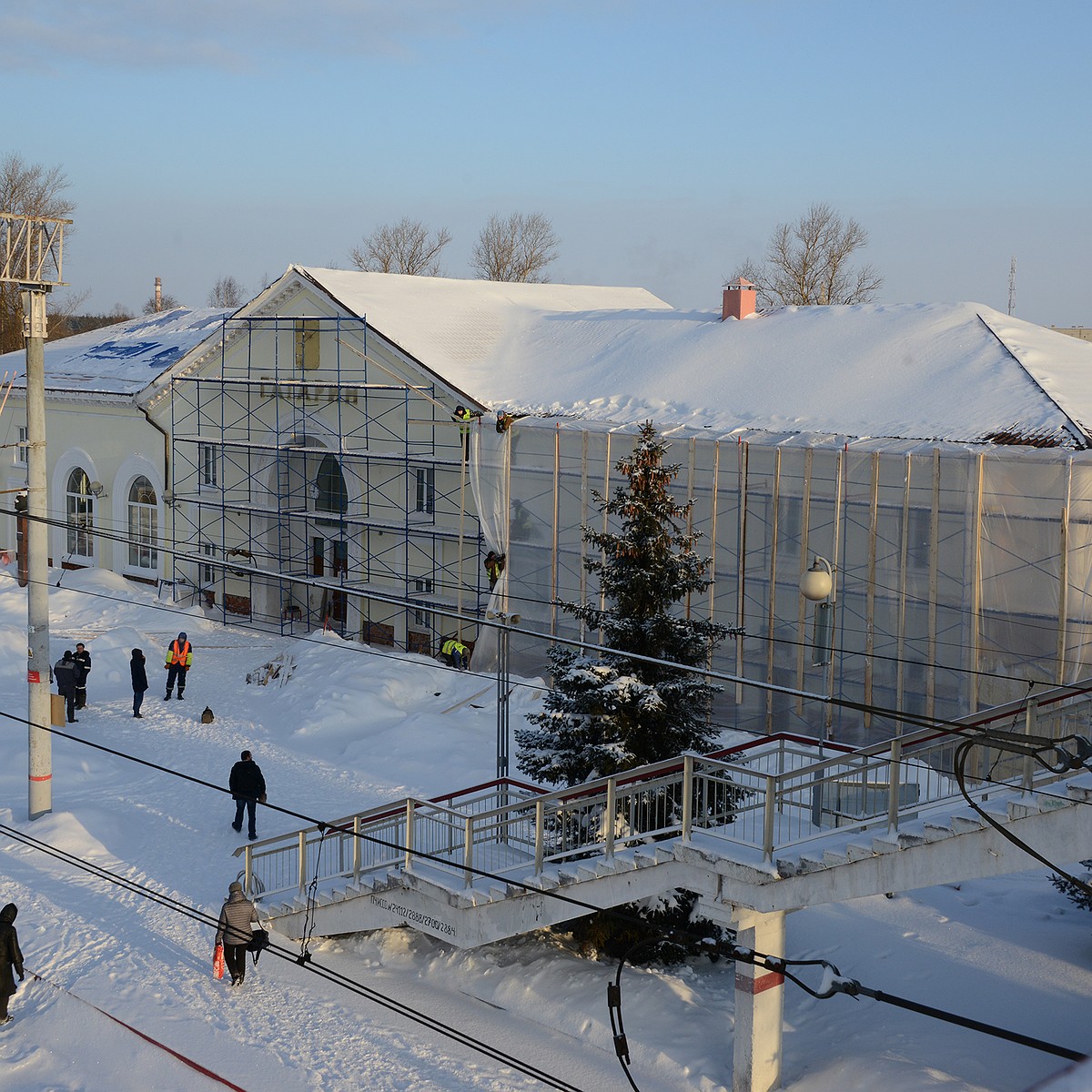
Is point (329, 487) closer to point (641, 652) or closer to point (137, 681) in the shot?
point (137, 681)

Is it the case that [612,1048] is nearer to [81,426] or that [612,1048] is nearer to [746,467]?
[746,467]

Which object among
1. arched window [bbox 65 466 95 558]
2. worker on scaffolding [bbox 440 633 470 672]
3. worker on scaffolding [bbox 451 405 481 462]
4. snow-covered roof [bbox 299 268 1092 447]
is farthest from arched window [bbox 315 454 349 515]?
arched window [bbox 65 466 95 558]

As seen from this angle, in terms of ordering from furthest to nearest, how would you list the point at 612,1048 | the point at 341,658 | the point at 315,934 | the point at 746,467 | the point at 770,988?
the point at 341,658
the point at 746,467
the point at 315,934
the point at 612,1048
the point at 770,988

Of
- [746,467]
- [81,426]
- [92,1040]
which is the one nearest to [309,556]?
[81,426]

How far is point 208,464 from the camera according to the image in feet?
108

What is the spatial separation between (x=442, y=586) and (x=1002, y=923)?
48.0 ft

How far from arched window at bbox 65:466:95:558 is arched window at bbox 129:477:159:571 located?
1.75m

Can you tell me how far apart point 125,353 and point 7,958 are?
26403 millimetres

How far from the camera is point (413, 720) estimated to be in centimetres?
2280

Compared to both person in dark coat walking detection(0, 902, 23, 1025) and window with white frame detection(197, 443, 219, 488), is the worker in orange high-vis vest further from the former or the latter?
person in dark coat walking detection(0, 902, 23, 1025)

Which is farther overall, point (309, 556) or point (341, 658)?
point (309, 556)

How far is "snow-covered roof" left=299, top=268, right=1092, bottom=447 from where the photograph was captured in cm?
2120

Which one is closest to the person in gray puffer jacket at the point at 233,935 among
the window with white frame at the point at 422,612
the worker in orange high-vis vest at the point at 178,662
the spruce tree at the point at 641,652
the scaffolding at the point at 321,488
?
the spruce tree at the point at 641,652

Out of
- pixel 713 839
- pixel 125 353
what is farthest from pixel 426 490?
pixel 713 839
